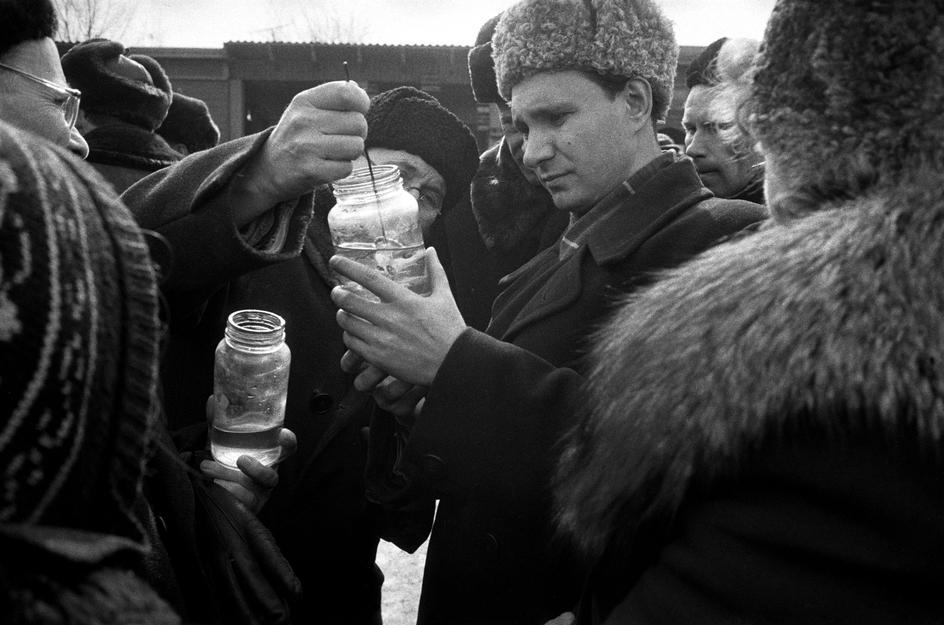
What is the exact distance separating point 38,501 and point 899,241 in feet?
2.80

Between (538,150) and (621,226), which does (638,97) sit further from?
(621,226)

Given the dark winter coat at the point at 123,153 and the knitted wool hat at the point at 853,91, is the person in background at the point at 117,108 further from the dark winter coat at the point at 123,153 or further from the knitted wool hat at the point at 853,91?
the knitted wool hat at the point at 853,91

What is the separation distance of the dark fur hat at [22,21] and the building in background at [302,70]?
13388 mm

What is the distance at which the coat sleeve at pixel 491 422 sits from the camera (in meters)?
1.47

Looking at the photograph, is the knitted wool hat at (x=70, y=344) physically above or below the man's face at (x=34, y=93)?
above

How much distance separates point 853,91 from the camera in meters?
0.86

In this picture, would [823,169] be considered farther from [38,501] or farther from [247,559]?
[247,559]

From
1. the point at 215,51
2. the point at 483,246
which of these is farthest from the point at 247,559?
the point at 215,51

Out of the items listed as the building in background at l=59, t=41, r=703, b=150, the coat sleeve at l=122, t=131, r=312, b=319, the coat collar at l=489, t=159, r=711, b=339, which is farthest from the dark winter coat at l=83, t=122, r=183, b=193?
the building in background at l=59, t=41, r=703, b=150

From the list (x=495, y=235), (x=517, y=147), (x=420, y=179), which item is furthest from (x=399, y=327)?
(x=517, y=147)

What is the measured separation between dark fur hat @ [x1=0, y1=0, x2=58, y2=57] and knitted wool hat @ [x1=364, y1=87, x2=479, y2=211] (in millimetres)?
1129

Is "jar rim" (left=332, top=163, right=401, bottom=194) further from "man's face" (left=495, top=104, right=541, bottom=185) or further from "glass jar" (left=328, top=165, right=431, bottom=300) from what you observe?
"man's face" (left=495, top=104, right=541, bottom=185)

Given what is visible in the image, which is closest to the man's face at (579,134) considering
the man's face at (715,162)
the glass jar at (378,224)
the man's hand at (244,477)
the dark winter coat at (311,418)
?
the glass jar at (378,224)

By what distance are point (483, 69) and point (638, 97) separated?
1.47 metres
